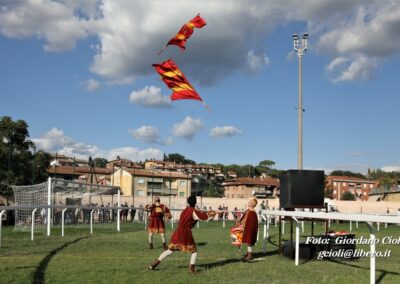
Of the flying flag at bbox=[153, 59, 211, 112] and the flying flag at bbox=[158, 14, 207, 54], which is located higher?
the flying flag at bbox=[158, 14, 207, 54]

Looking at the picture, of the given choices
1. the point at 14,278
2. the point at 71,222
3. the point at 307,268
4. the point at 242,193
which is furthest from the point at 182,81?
the point at 242,193

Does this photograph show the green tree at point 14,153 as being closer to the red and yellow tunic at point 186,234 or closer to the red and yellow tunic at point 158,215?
the red and yellow tunic at point 158,215

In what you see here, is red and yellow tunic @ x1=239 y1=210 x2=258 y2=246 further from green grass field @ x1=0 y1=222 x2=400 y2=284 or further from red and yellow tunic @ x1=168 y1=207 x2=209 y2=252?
red and yellow tunic @ x1=168 y1=207 x2=209 y2=252

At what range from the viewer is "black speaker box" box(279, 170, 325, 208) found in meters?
13.1

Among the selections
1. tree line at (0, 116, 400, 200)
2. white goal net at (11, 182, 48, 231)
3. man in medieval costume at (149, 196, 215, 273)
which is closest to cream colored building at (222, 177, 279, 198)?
tree line at (0, 116, 400, 200)

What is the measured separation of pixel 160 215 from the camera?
17.8 m

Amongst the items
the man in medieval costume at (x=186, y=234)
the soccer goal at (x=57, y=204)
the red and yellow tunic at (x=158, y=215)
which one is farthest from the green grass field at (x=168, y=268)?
the soccer goal at (x=57, y=204)

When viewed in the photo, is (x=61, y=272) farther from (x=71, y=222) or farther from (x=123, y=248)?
(x=71, y=222)

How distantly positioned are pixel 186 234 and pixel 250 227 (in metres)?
2.97

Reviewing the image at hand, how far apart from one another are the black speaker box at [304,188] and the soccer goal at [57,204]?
1110 centimetres

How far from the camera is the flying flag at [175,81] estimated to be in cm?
1472

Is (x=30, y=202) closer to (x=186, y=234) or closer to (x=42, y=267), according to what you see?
(x=42, y=267)

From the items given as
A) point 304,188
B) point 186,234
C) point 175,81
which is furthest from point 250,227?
point 175,81

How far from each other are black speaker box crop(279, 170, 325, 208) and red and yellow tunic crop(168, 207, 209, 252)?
2717 millimetres
